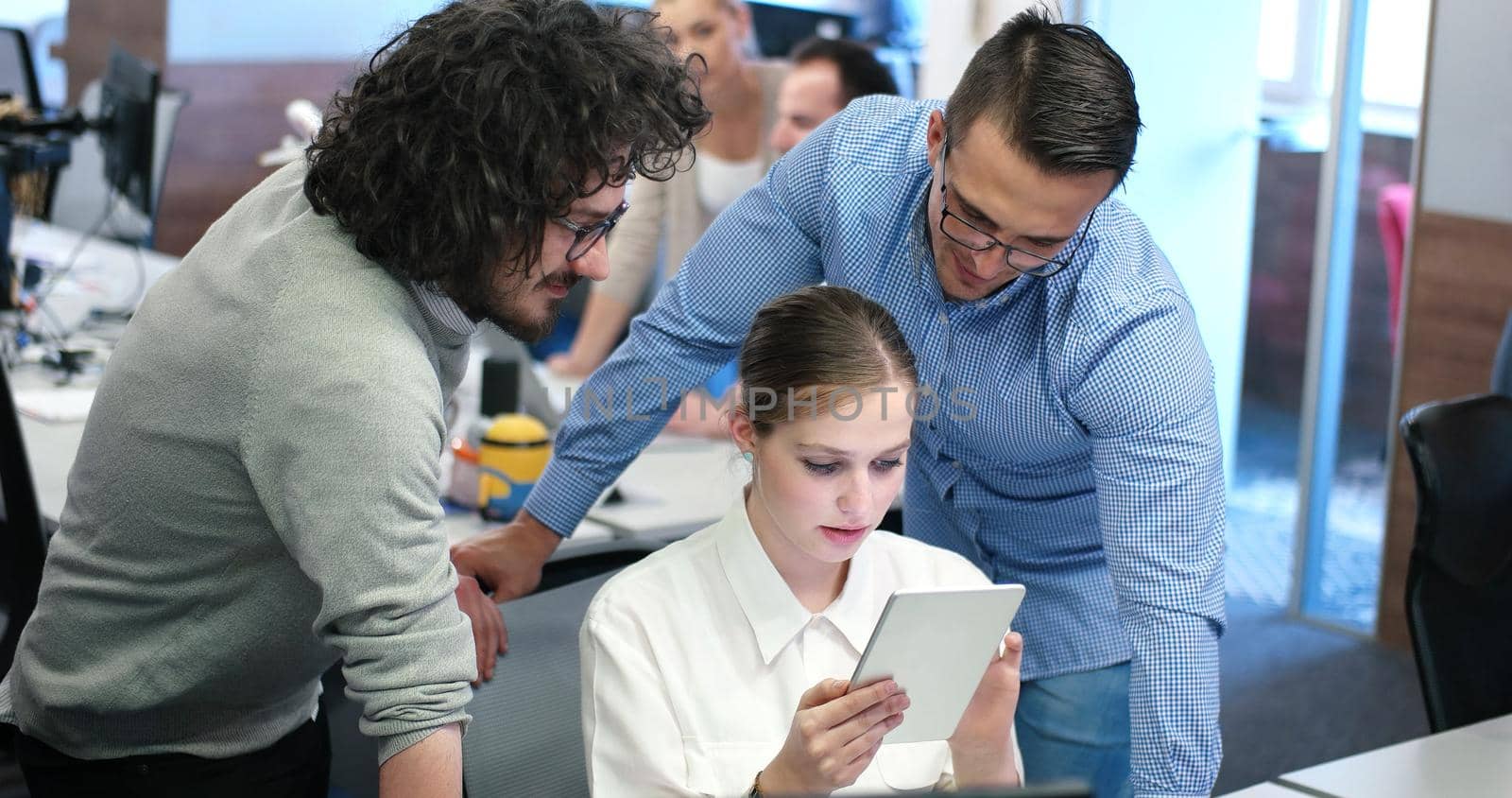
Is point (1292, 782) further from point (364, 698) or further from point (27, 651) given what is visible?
point (27, 651)

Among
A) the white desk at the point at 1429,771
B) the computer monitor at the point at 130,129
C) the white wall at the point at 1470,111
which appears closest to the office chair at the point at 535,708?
the white desk at the point at 1429,771

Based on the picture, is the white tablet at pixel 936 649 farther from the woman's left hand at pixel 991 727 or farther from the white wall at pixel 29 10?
the white wall at pixel 29 10

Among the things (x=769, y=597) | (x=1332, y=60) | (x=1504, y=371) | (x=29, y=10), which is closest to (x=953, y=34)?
(x=1332, y=60)

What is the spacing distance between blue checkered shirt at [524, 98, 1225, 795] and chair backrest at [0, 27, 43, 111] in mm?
3008

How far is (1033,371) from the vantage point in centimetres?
167

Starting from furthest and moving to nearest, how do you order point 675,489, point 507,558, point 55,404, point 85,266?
point 85,266, point 55,404, point 675,489, point 507,558

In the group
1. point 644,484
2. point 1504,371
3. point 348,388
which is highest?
point 348,388

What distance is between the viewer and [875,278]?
1.79 metres

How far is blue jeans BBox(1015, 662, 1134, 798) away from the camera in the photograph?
1803 mm

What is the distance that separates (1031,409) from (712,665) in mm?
475

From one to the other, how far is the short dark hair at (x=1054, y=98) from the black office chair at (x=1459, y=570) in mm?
704

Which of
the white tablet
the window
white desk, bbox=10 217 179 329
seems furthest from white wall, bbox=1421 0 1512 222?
white desk, bbox=10 217 179 329

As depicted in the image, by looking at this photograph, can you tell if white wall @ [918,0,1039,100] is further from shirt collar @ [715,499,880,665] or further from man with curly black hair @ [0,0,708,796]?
man with curly black hair @ [0,0,708,796]

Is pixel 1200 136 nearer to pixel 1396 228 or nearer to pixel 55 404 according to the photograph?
pixel 1396 228
